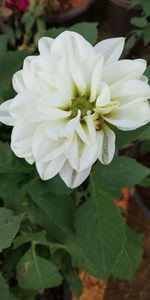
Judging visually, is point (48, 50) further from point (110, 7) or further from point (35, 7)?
point (110, 7)

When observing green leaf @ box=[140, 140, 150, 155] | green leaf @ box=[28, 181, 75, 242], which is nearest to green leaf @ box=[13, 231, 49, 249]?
green leaf @ box=[28, 181, 75, 242]

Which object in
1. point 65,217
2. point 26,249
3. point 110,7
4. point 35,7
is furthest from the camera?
point 110,7

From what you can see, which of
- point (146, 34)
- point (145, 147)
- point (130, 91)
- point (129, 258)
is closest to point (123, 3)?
point (146, 34)

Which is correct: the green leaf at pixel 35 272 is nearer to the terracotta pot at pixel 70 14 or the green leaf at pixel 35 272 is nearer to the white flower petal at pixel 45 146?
the white flower petal at pixel 45 146

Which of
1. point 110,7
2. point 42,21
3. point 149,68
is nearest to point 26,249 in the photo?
point 149,68

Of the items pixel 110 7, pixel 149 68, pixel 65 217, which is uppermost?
pixel 149 68

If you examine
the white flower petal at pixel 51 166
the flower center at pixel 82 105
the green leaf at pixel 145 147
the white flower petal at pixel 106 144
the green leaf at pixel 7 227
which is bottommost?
the green leaf at pixel 145 147

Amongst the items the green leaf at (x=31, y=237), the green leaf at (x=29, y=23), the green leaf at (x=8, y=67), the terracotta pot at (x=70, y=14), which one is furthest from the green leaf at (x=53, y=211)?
the terracotta pot at (x=70, y=14)
